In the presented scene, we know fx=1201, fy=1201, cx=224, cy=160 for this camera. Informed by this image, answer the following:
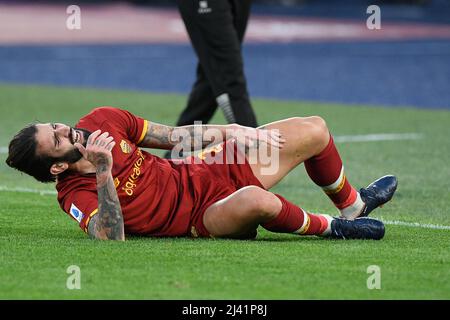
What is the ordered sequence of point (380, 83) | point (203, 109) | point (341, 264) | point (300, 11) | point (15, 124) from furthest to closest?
point (300, 11)
point (380, 83)
point (15, 124)
point (203, 109)
point (341, 264)

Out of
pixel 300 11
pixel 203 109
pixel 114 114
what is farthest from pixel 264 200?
pixel 300 11

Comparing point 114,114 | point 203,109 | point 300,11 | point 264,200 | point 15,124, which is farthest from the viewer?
point 300,11

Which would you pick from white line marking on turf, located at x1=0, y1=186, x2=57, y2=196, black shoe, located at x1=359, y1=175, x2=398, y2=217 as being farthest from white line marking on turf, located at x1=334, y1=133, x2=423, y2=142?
black shoe, located at x1=359, y1=175, x2=398, y2=217

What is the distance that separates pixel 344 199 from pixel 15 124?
22.5 ft

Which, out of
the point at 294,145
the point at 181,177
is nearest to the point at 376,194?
the point at 294,145

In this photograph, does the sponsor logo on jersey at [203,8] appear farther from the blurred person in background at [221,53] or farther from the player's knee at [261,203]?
the player's knee at [261,203]

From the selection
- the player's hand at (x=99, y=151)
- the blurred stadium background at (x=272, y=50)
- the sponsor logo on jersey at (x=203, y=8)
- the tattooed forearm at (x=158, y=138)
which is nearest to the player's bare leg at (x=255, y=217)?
the tattooed forearm at (x=158, y=138)

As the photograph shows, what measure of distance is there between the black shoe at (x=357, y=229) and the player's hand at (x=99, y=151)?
1316 millimetres

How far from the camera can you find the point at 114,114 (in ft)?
22.5

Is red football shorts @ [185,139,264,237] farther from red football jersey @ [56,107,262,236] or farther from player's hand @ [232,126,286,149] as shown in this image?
player's hand @ [232,126,286,149]
